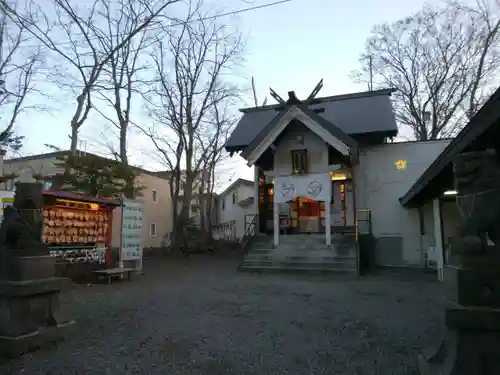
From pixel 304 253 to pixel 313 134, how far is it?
4.84 m

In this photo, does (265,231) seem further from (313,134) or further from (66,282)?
(66,282)

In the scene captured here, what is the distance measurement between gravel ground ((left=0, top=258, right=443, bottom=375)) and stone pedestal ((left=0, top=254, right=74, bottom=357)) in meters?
0.19

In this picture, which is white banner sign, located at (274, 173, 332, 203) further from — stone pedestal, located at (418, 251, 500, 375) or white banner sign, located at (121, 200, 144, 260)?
stone pedestal, located at (418, 251, 500, 375)

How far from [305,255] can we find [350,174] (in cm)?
487

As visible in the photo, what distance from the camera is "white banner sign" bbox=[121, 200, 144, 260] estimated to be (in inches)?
486

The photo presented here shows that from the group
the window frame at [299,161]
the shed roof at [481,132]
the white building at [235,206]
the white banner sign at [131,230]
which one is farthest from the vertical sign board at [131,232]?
the white building at [235,206]

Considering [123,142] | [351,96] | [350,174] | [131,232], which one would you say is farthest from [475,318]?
[123,142]

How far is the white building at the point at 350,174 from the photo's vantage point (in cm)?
1414

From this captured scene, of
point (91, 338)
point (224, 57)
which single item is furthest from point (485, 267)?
point (224, 57)

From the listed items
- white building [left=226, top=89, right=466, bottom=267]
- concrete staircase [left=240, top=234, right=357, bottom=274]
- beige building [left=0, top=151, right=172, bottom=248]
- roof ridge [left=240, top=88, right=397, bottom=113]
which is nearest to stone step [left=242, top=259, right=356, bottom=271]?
concrete staircase [left=240, top=234, right=357, bottom=274]

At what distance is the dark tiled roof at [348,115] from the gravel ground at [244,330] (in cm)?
815

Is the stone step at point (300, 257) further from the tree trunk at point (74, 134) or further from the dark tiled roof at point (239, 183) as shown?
the dark tiled roof at point (239, 183)

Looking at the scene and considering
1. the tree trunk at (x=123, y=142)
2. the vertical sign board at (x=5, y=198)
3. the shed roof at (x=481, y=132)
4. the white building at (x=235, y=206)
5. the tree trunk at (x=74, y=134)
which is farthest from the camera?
the white building at (x=235, y=206)

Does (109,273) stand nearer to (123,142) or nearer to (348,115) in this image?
(123,142)
